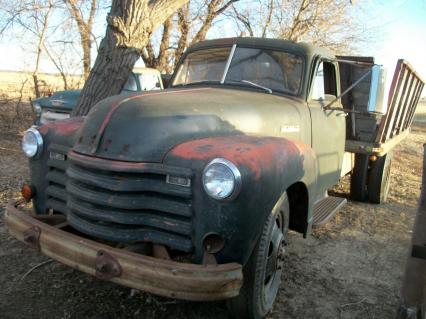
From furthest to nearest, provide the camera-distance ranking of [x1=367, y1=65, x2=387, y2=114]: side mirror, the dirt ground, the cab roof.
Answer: the cab roof
[x1=367, y1=65, x2=387, y2=114]: side mirror
the dirt ground

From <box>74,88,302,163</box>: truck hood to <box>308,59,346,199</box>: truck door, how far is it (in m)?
0.90

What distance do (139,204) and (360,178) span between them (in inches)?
186

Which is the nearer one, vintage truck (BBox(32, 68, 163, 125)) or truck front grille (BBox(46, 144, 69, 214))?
truck front grille (BBox(46, 144, 69, 214))

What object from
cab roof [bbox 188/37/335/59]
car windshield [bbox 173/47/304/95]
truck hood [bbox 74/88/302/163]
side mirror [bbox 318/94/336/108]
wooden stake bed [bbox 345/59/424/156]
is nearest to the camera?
truck hood [bbox 74/88/302/163]

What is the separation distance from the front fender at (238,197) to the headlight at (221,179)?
45 mm

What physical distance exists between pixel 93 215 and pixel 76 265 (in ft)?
1.04

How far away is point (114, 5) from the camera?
675cm

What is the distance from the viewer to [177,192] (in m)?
2.61

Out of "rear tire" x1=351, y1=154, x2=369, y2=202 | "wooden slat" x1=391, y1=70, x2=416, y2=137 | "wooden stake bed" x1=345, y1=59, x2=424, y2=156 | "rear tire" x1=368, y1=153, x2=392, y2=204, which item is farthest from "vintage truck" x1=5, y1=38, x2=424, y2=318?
"wooden slat" x1=391, y1=70, x2=416, y2=137

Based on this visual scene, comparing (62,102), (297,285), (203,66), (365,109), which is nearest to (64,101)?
(62,102)

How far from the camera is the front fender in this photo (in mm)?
2576

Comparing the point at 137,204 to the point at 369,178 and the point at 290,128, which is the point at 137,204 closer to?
the point at 290,128

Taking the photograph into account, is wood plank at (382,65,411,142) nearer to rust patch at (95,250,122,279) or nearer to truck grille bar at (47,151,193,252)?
truck grille bar at (47,151,193,252)

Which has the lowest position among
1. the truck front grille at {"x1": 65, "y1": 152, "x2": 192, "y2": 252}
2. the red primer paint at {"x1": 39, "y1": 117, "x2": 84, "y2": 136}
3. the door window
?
the truck front grille at {"x1": 65, "y1": 152, "x2": 192, "y2": 252}
